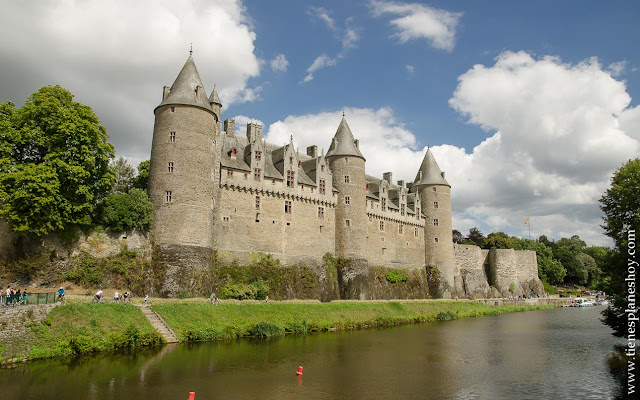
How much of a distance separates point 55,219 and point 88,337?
31.2 feet

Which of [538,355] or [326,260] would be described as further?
[326,260]

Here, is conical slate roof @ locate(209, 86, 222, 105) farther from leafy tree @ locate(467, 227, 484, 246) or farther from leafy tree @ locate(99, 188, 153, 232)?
leafy tree @ locate(467, 227, 484, 246)

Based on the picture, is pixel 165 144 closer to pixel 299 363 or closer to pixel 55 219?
pixel 55 219

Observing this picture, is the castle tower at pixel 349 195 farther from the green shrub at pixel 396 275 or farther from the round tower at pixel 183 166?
the round tower at pixel 183 166

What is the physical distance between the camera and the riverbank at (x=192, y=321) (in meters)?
21.9

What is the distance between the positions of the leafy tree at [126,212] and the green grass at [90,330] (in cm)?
787

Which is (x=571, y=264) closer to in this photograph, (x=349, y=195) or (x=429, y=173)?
(x=429, y=173)

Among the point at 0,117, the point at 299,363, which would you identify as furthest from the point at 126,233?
the point at 299,363

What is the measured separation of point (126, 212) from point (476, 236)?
2884 inches

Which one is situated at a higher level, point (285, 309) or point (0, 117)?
point (0, 117)

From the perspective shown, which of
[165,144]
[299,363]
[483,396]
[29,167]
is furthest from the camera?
[165,144]

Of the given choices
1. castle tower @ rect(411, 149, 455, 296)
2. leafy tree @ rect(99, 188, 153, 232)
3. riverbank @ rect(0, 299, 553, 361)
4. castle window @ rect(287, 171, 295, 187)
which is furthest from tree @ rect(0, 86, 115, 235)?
castle tower @ rect(411, 149, 455, 296)

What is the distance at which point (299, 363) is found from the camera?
71.3 feet

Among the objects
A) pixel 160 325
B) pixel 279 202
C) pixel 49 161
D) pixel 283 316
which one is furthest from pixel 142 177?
pixel 160 325
